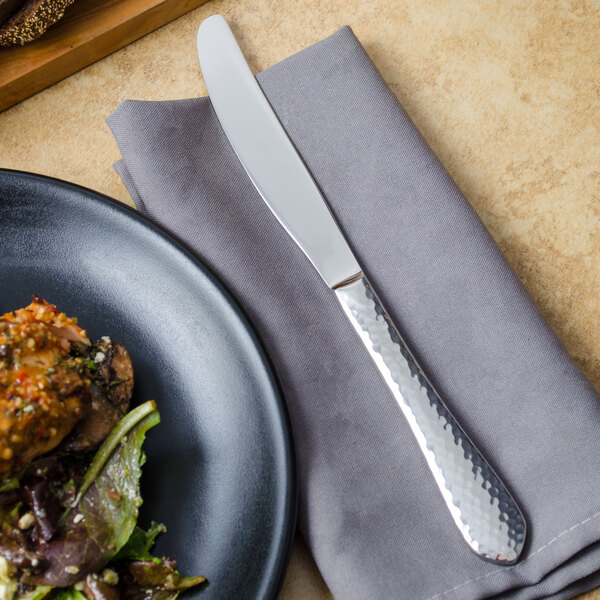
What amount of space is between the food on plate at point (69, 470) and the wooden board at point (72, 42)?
2.46 ft

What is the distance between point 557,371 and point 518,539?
1.22 ft

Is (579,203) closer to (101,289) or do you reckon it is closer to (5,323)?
(101,289)

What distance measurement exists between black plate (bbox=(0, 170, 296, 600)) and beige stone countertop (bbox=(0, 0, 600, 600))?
0.94 ft

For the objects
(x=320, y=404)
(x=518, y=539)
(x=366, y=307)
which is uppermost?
(x=366, y=307)

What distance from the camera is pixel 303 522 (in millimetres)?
1423

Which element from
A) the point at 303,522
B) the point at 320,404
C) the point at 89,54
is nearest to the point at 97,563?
the point at 303,522

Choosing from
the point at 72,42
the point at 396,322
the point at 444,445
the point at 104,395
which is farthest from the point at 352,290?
the point at 72,42

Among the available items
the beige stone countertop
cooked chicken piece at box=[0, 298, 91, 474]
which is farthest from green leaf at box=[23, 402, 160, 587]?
the beige stone countertop

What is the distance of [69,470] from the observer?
4.32ft

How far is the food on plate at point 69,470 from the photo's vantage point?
3.92 feet

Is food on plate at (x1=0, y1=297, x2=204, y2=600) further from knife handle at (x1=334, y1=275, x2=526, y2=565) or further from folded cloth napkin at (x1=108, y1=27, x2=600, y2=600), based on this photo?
knife handle at (x1=334, y1=275, x2=526, y2=565)

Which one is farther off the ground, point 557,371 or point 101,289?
point 101,289

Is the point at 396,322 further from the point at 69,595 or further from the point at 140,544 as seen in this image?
the point at 69,595

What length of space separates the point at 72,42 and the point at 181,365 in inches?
37.9
